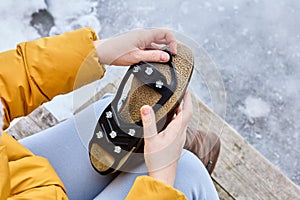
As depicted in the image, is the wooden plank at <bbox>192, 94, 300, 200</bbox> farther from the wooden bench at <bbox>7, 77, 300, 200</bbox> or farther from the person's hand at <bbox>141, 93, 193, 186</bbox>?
the person's hand at <bbox>141, 93, 193, 186</bbox>

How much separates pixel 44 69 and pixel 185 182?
315 mm

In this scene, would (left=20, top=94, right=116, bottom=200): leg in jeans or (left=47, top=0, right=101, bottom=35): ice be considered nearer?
(left=20, top=94, right=116, bottom=200): leg in jeans

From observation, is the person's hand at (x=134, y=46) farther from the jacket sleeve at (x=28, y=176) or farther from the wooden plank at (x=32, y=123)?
the wooden plank at (x=32, y=123)

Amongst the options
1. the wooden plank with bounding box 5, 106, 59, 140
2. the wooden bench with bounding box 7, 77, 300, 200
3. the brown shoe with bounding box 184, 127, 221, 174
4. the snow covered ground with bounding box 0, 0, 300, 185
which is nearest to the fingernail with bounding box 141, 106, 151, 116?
the brown shoe with bounding box 184, 127, 221, 174

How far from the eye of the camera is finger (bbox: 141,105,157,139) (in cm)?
75

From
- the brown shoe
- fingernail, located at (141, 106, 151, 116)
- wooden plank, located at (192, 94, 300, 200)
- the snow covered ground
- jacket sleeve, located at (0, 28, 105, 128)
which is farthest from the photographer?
the snow covered ground

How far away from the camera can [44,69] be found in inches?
34.3

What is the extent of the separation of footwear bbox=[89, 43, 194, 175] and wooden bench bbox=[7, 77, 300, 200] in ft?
1.15

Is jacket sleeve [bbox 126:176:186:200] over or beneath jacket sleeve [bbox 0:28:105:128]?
beneath

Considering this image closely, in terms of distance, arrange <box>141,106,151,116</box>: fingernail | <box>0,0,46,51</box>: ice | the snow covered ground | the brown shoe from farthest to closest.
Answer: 1. <box>0,0,46,51</box>: ice
2. the snow covered ground
3. the brown shoe
4. <box>141,106,151,116</box>: fingernail

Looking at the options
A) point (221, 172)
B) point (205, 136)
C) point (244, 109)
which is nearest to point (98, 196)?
point (205, 136)

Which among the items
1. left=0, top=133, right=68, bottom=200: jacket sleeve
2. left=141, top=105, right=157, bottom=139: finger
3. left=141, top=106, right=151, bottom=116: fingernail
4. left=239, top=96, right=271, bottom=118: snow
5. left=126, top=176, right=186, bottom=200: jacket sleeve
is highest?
left=141, top=106, right=151, bottom=116: fingernail

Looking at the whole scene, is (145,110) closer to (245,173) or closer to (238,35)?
(245,173)

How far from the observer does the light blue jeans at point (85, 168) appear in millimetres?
884
